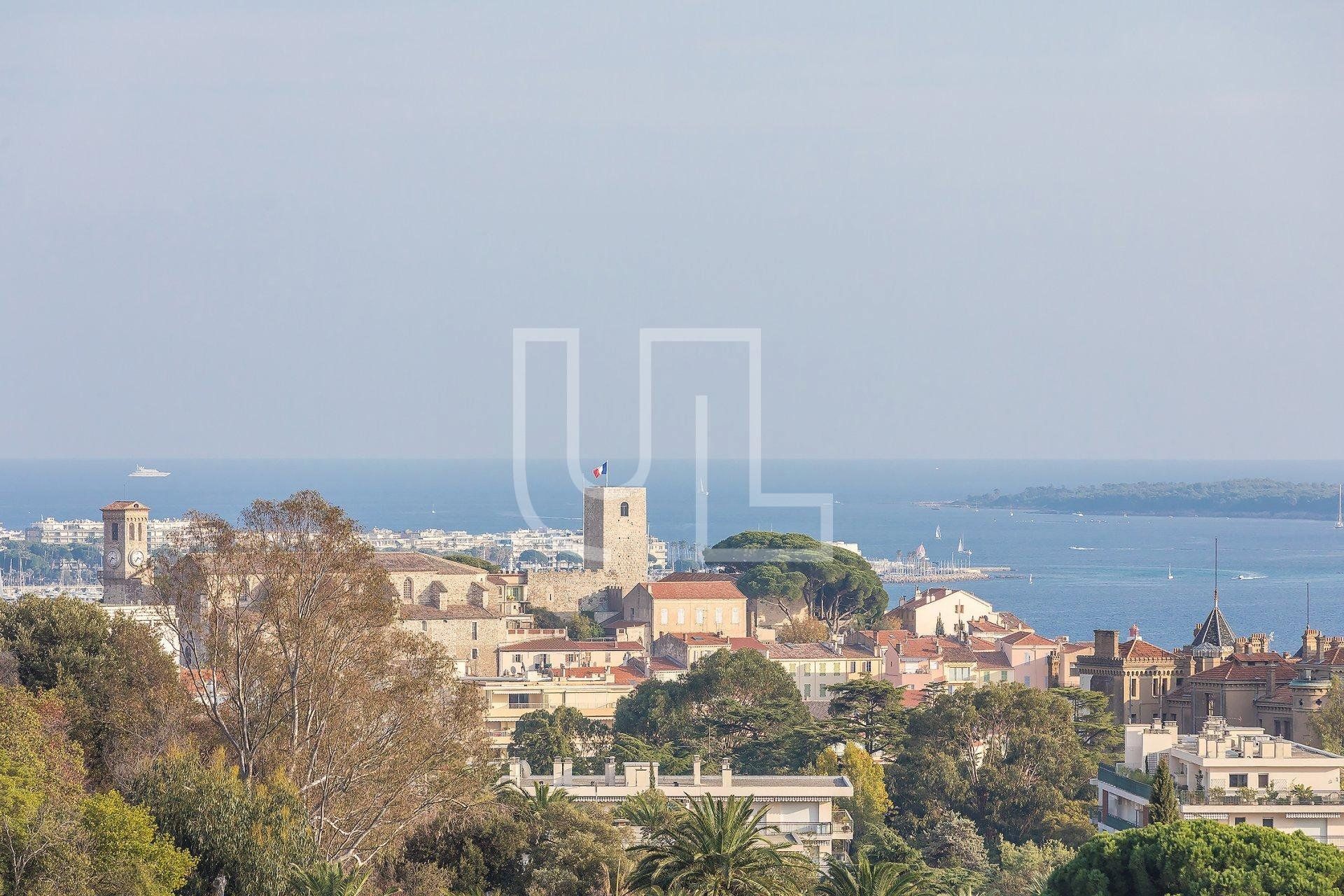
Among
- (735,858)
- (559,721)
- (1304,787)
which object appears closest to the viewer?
(735,858)

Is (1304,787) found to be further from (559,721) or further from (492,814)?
(559,721)

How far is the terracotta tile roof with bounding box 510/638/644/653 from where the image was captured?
1932 inches

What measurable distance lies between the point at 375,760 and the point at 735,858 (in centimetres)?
473

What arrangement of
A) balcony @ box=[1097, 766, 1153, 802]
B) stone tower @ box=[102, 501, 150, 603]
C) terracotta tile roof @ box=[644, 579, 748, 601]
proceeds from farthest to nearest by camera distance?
terracotta tile roof @ box=[644, 579, 748, 601]
stone tower @ box=[102, 501, 150, 603]
balcony @ box=[1097, 766, 1153, 802]

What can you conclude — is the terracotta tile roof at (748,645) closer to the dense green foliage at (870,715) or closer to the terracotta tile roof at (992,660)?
the terracotta tile roof at (992,660)

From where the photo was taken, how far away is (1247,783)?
28.6 meters

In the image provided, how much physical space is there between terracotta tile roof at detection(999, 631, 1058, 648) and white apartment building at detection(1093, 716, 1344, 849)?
20.0 metres

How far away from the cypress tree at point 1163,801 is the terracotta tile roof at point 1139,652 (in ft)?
53.8

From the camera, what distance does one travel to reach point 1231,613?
97.4 meters

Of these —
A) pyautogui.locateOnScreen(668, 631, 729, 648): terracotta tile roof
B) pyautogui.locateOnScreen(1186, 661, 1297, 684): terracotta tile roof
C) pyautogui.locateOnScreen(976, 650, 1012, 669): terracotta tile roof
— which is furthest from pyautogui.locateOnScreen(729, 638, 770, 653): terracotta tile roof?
pyautogui.locateOnScreen(1186, 661, 1297, 684): terracotta tile roof

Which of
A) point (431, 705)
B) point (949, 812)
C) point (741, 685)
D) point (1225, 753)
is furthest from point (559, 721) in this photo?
point (431, 705)

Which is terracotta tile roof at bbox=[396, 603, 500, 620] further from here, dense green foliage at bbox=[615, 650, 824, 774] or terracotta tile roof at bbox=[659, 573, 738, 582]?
dense green foliage at bbox=[615, 650, 824, 774]

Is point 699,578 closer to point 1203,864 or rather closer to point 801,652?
point 801,652

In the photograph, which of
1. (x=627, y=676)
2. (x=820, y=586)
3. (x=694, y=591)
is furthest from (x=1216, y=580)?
(x=627, y=676)
